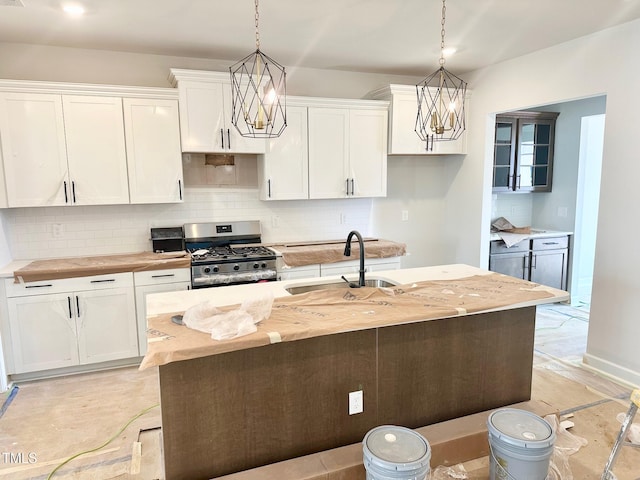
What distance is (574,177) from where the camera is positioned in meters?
5.38

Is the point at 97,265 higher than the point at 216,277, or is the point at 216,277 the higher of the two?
the point at 97,265

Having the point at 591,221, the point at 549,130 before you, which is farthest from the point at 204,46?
the point at 591,221

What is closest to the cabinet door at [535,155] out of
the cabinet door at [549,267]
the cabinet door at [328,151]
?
the cabinet door at [549,267]

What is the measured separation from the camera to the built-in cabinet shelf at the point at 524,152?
5.21 metres

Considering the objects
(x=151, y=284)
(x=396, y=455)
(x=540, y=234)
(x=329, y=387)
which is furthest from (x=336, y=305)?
(x=540, y=234)

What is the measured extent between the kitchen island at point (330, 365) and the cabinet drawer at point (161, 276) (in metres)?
1.25

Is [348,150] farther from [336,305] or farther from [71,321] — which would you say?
[71,321]

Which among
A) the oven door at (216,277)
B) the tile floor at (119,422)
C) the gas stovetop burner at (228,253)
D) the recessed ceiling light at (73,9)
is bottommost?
the tile floor at (119,422)

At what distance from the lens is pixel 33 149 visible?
3447mm

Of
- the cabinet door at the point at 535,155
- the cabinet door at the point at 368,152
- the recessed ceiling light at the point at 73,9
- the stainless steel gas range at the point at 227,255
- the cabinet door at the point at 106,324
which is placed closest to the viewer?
the recessed ceiling light at the point at 73,9

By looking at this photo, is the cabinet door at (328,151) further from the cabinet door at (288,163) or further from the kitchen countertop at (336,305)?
the kitchen countertop at (336,305)

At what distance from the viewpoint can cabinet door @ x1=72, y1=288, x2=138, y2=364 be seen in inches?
137

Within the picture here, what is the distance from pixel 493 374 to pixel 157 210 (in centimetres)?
315

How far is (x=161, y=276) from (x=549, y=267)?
14.4 ft
